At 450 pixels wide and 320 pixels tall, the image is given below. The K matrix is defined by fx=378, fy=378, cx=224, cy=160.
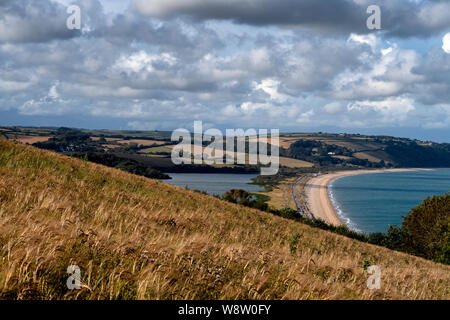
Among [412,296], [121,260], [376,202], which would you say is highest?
[121,260]

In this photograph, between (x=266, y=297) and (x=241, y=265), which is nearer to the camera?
(x=266, y=297)

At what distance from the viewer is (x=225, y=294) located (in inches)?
191

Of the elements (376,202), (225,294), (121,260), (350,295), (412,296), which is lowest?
(376,202)

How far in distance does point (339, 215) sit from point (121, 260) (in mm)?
140392

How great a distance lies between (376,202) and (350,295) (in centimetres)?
18575

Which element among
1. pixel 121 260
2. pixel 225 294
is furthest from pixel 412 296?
pixel 121 260

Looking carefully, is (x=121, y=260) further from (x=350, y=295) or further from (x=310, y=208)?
(x=310, y=208)

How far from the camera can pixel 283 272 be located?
6.10 metres

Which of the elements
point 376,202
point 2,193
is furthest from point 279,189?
point 2,193

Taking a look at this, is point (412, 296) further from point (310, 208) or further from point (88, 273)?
point (310, 208)

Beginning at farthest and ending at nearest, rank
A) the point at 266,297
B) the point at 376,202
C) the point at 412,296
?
the point at 376,202
the point at 412,296
the point at 266,297
